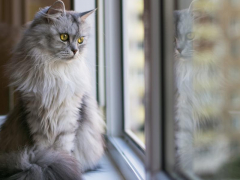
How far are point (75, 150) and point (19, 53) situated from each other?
433mm

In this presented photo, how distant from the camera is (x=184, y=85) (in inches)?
32.2

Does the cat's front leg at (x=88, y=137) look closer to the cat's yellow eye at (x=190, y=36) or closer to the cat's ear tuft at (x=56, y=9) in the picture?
the cat's ear tuft at (x=56, y=9)

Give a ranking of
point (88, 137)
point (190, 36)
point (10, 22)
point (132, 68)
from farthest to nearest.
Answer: point (10, 22)
point (132, 68)
point (88, 137)
point (190, 36)

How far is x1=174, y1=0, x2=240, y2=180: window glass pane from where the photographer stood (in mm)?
546

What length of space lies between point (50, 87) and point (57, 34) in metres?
0.19

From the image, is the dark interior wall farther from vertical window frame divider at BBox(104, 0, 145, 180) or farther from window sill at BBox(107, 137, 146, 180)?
window sill at BBox(107, 137, 146, 180)

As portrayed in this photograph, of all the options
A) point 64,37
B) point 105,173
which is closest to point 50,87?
point 64,37

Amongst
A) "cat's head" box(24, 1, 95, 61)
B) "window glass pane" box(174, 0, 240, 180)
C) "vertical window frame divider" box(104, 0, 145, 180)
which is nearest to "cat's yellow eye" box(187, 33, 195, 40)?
"window glass pane" box(174, 0, 240, 180)

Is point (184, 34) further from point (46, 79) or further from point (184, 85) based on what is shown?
Answer: point (46, 79)

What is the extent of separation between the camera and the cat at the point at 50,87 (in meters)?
1.09

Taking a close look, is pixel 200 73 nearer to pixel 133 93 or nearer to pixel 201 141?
pixel 201 141

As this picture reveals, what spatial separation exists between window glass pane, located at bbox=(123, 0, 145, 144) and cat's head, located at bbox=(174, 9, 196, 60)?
0.68 metres

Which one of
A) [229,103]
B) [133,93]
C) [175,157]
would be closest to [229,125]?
[229,103]

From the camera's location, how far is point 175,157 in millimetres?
845
